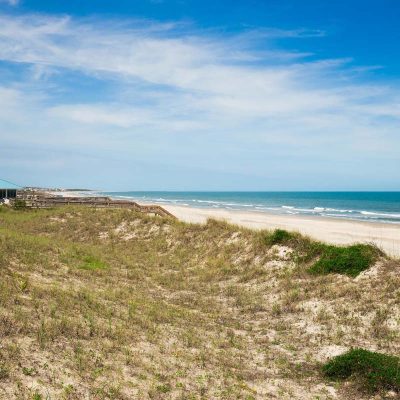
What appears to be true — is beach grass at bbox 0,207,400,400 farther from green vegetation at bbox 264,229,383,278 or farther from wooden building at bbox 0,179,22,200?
wooden building at bbox 0,179,22,200

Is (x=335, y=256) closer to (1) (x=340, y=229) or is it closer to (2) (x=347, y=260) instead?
(2) (x=347, y=260)

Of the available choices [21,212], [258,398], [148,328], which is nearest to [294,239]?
[148,328]

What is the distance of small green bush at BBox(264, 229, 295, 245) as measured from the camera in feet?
69.6

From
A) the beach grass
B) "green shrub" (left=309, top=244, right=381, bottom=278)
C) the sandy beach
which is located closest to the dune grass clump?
the beach grass

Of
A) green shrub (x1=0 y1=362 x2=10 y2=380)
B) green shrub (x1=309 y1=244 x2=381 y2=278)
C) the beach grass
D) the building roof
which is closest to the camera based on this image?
green shrub (x1=0 y1=362 x2=10 y2=380)

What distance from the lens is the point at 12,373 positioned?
7801mm

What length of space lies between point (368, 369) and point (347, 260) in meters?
8.08

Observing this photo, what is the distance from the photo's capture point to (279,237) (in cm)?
2162

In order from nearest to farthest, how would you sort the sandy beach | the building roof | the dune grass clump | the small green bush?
the dune grass clump < the small green bush < the sandy beach < the building roof

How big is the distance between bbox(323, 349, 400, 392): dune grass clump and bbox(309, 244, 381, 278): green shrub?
6.77 metres

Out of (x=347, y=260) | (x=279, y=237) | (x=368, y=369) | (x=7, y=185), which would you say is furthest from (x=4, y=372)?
(x=7, y=185)

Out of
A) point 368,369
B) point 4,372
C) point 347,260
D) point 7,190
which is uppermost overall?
point 7,190

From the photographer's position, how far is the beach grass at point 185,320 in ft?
28.1

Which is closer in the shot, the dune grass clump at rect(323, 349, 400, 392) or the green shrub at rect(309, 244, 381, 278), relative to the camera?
the dune grass clump at rect(323, 349, 400, 392)
